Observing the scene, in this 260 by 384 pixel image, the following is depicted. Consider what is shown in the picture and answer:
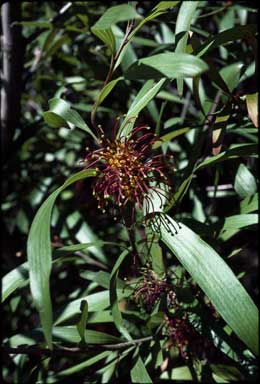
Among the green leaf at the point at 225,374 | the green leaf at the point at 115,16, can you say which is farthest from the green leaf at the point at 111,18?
the green leaf at the point at 225,374

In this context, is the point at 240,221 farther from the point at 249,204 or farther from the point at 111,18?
the point at 111,18

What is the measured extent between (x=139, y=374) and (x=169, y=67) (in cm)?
43

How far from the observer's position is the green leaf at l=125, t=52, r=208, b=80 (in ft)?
1.80

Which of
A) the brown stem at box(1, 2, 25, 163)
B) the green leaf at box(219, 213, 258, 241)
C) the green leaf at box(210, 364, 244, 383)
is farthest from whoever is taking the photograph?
the brown stem at box(1, 2, 25, 163)

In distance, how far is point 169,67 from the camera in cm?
58

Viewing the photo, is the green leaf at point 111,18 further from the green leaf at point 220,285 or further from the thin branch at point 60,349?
the thin branch at point 60,349

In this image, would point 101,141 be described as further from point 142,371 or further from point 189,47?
point 142,371

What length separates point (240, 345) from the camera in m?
0.81

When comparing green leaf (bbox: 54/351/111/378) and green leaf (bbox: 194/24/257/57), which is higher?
green leaf (bbox: 194/24/257/57)

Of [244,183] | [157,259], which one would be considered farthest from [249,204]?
[157,259]

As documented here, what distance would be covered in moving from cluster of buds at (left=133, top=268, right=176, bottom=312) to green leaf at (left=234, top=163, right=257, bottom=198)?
0.22 metres

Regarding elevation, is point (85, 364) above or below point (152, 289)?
below

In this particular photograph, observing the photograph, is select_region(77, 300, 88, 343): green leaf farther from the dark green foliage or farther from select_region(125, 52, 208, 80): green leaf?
select_region(125, 52, 208, 80): green leaf

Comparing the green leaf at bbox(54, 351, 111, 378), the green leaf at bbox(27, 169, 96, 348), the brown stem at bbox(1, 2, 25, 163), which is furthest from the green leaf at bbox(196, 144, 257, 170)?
the brown stem at bbox(1, 2, 25, 163)
